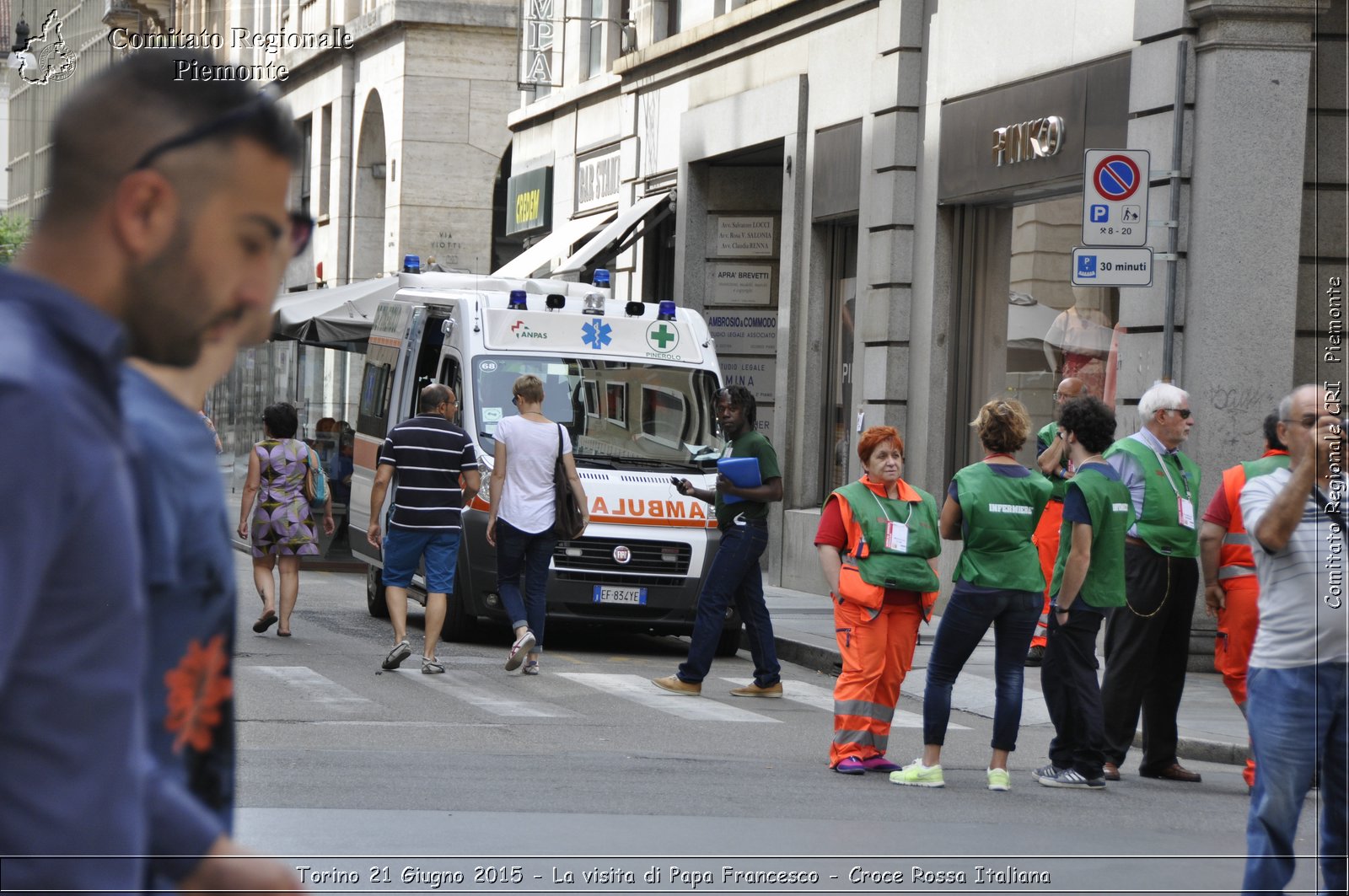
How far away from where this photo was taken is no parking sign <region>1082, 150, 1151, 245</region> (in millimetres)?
11180

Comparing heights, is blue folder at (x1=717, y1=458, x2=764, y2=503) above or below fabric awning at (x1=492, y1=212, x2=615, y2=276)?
below

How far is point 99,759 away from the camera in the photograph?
1193 mm

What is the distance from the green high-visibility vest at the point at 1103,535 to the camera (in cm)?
821

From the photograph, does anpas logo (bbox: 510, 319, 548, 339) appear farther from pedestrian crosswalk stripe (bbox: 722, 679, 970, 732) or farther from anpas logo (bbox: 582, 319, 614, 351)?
pedestrian crosswalk stripe (bbox: 722, 679, 970, 732)

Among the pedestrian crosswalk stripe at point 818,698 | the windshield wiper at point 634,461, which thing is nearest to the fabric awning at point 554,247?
the windshield wiper at point 634,461

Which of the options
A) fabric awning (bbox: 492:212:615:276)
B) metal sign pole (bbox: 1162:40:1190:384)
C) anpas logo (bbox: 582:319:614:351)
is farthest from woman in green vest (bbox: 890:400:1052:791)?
fabric awning (bbox: 492:212:615:276)

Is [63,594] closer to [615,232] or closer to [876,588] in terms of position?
[876,588]

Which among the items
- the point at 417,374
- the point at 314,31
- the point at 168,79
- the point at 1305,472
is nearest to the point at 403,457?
the point at 417,374

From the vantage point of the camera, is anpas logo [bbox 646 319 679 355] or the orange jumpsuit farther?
anpas logo [bbox 646 319 679 355]

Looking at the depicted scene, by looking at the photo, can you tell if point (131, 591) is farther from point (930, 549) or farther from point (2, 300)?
point (930, 549)

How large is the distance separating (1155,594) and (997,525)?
114 cm

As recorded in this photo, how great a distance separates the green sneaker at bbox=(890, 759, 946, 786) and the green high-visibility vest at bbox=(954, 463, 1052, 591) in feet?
2.81

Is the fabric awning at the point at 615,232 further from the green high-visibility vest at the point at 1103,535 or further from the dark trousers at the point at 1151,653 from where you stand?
the green high-visibility vest at the point at 1103,535

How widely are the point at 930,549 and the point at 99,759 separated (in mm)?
7449
